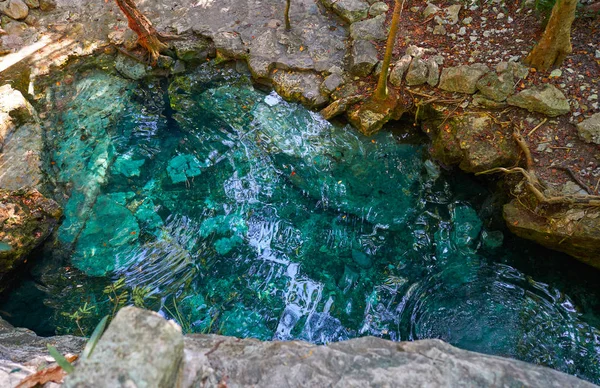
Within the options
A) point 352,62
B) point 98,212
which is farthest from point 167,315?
point 352,62

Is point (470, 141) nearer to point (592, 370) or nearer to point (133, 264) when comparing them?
point (592, 370)

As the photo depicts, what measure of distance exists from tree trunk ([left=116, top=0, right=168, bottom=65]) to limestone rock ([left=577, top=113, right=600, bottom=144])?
5.64 meters

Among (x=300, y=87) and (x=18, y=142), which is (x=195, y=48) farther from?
(x=18, y=142)

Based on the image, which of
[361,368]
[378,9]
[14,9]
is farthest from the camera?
[14,9]

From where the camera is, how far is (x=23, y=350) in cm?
325

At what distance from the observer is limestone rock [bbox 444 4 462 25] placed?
222 inches

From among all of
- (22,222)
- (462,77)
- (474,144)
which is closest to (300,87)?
(462,77)

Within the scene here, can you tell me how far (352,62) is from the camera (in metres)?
5.66

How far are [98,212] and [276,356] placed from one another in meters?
3.41

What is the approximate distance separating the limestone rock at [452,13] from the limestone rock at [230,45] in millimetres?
2922

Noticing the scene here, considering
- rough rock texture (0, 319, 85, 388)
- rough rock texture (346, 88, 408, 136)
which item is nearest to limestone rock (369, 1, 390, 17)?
rough rock texture (346, 88, 408, 136)

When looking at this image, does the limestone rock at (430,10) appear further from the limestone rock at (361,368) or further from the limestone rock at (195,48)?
the limestone rock at (361,368)

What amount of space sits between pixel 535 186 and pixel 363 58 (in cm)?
269

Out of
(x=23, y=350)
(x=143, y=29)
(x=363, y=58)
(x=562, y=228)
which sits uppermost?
(x=143, y=29)
